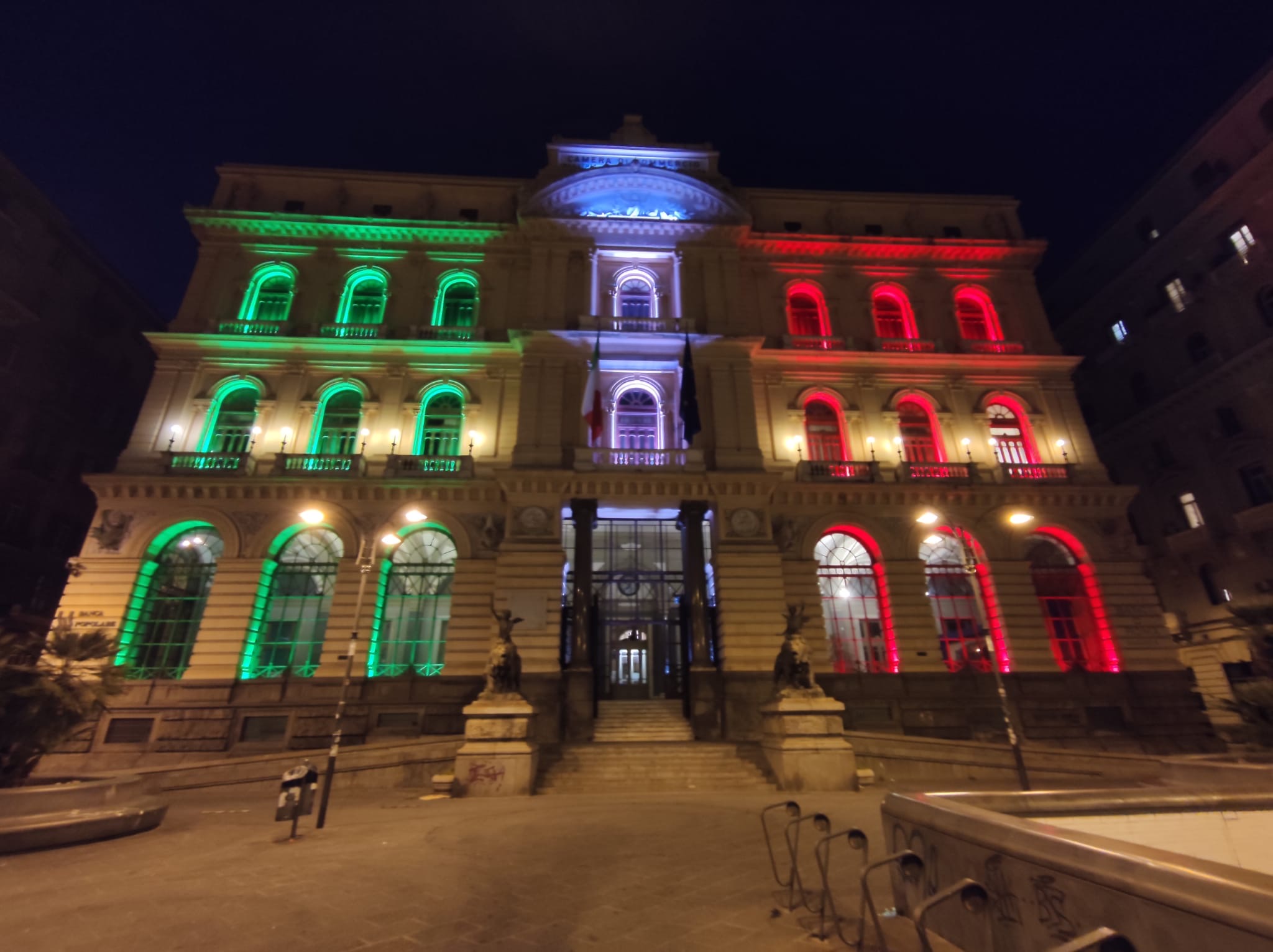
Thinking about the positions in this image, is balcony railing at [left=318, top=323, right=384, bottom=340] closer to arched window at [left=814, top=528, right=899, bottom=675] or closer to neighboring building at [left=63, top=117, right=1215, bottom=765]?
neighboring building at [left=63, top=117, right=1215, bottom=765]

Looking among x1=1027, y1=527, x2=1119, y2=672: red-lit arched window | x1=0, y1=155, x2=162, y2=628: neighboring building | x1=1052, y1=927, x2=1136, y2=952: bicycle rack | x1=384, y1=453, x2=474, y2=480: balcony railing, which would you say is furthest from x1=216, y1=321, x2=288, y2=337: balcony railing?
x1=1027, y1=527, x2=1119, y2=672: red-lit arched window

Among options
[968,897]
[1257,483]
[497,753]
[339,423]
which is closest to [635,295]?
[339,423]

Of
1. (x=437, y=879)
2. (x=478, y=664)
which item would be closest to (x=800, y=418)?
(x=478, y=664)

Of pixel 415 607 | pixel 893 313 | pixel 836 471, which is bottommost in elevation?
pixel 415 607

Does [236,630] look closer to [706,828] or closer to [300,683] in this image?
[300,683]

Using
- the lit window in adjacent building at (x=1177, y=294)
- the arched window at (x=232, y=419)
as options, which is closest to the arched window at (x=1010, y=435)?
the lit window in adjacent building at (x=1177, y=294)

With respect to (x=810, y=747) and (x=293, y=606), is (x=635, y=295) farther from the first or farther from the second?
(x=810, y=747)

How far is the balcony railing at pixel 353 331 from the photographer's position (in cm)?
2378

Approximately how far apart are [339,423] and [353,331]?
151 inches

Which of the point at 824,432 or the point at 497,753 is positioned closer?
the point at 497,753

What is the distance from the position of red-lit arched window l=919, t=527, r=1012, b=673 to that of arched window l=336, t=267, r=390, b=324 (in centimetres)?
2322

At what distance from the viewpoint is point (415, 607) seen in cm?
2075

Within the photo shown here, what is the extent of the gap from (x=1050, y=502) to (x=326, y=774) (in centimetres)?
2417

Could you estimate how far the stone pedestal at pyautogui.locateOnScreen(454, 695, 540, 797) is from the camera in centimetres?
1408
